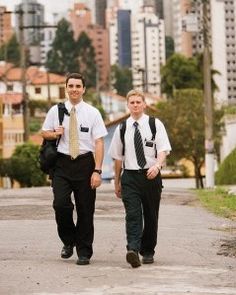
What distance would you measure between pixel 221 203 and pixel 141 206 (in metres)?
12.6

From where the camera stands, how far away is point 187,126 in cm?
4947

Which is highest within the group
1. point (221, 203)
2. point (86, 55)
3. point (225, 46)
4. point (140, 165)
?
point (140, 165)

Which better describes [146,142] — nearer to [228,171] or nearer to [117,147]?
[117,147]

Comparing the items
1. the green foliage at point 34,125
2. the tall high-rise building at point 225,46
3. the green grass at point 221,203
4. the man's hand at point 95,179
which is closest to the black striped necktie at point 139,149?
the man's hand at point 95,179

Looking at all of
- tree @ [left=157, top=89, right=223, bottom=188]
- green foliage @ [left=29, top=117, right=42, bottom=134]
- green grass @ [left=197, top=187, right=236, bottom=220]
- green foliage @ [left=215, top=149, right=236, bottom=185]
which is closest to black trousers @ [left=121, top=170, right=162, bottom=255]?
green grass @ [left=197, top=187, right=236, bottom=220]

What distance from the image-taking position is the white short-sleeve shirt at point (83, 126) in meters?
10.4

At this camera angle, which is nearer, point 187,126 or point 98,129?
point 98,129

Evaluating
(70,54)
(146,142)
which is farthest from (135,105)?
(70,54)

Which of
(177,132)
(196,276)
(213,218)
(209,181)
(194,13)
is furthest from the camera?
(177,132)

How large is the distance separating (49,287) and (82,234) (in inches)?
73.9

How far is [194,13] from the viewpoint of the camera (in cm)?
4325

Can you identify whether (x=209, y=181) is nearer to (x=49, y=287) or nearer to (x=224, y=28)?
(x=49, y=287)

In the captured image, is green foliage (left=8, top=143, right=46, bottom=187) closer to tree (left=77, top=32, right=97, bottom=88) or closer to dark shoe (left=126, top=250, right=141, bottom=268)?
dark shoe (left=126, top=250, right=141, bottom=268)

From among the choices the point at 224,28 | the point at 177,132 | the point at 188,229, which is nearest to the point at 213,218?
the point at 188,229
